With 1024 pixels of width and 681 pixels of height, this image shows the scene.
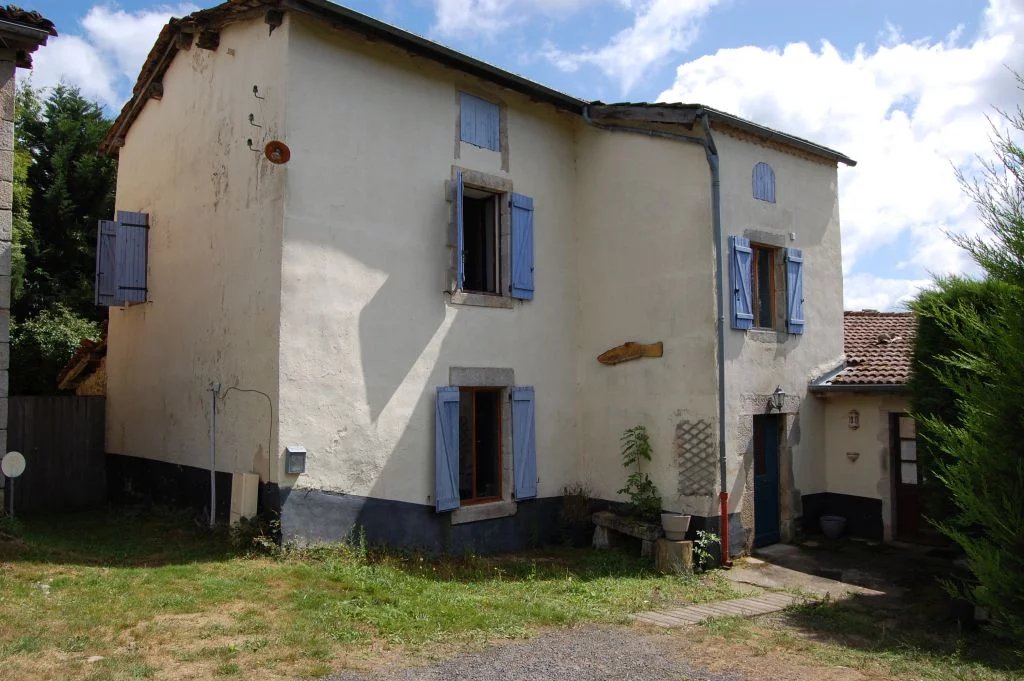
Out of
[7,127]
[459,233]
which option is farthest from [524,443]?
[7,127]

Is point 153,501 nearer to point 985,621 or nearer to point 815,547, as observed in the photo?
point 815,547

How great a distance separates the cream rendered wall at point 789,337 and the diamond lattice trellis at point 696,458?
37 centimetres

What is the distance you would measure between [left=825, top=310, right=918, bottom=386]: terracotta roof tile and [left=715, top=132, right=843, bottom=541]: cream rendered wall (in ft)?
1.24

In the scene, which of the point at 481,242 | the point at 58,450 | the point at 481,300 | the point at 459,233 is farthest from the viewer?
the point at 58,450

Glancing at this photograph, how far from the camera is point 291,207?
8.46 meters

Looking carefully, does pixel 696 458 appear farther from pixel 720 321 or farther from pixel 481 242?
pixel 481 242

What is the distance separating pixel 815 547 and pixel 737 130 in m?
5.77

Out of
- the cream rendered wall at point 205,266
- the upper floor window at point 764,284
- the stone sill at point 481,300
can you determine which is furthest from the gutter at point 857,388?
the cream rendered wall at point 205,266

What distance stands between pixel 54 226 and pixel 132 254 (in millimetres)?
9603

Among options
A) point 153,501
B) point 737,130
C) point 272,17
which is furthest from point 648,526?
point 272,17

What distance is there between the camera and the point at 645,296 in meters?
10.4

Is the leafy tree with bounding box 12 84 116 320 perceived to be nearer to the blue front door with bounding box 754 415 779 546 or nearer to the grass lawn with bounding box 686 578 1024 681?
the blue front door with bounding box 754 415 779 546

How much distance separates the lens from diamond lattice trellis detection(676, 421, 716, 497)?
9680 mm

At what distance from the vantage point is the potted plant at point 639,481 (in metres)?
9.98
